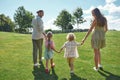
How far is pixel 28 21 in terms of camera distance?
111 meters

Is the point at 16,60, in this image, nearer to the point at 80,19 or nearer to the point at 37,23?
the point at 37,23

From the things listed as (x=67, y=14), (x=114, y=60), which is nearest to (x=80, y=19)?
(x=67, y=14)

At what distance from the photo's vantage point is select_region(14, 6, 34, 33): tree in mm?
108750

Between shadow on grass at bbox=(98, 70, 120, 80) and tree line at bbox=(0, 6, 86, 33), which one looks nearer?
shadow on grass at bbox=(98, 70, 120, 80)

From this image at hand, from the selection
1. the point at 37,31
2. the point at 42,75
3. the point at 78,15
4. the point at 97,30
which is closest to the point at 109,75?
the point at 97,30

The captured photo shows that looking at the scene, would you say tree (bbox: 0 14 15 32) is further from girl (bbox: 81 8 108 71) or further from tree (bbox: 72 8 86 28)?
girl (bbox: 81 8 108 71)

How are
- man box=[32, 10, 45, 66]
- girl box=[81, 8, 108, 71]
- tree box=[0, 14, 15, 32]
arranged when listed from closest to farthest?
1. girl box=[81, 8, 108, 71]
2. man box=[32, 10, 45, 66]
3. tree box=[0, 14, 15, 32]

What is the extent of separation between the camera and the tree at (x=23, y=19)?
357 feet

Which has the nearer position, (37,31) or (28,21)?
(37,31)

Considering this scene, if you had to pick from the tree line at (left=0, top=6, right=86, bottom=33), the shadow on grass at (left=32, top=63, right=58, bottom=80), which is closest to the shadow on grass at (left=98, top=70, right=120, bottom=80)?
the shadow on grass at (left=32, top=63, right=58, bottom=80)

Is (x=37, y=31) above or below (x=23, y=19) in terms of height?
below

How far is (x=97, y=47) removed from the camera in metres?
12.5

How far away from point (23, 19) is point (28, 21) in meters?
2.85

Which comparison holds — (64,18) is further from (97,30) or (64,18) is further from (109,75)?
(109,75)
